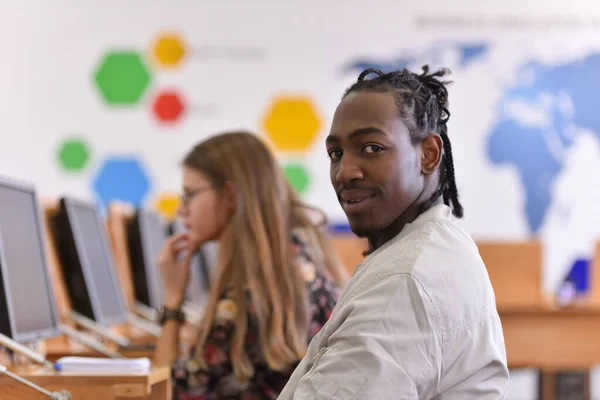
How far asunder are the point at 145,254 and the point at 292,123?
282 centimetres

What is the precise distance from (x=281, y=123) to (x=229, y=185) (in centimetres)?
377

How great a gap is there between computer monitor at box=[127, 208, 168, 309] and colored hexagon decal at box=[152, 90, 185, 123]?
2.24 meters

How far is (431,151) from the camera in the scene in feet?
4.56

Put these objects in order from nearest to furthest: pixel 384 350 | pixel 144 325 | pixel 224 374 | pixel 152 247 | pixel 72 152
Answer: pixel 384 350 < pixel 224 374 < pixel 144 325 < pixel 152 247 < pixel 72 152

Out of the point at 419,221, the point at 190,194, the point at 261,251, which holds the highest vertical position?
the point at 419,221

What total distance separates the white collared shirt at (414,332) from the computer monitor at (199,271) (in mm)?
3044

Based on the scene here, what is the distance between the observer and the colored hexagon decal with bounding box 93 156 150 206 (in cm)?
617

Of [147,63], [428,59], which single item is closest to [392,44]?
[428,59]

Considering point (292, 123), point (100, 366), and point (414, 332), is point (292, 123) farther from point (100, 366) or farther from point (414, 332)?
point (414, 332)

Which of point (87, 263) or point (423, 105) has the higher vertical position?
point (423, 105)

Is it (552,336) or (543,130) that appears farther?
(543,130)

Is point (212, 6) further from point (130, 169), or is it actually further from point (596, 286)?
point (596, 286)

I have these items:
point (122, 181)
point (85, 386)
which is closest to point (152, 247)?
point (85, 386)

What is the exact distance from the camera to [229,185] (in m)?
2.56
